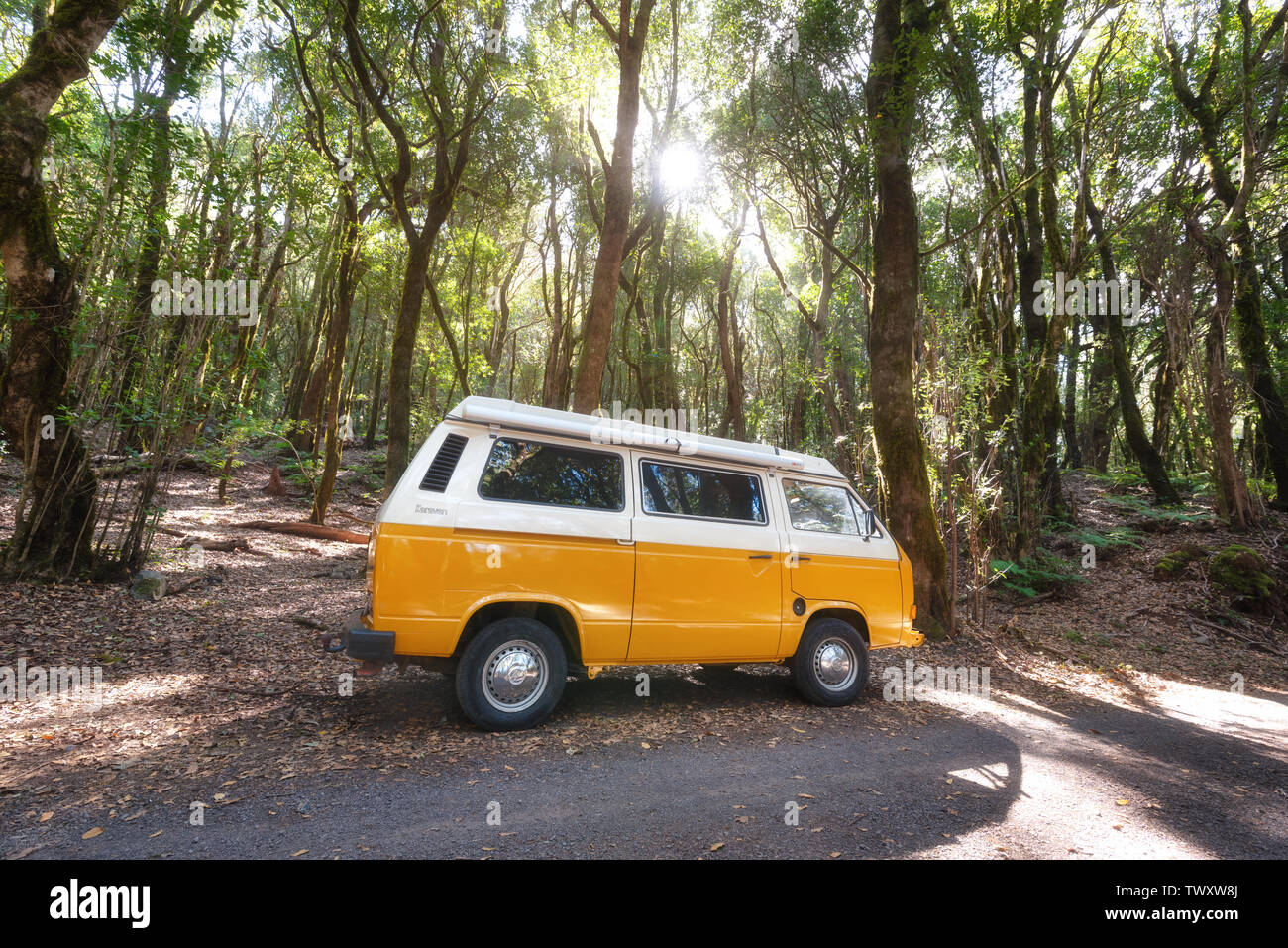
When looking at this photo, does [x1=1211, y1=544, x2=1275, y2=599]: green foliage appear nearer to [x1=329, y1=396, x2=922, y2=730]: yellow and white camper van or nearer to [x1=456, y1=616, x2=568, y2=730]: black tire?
[x1=329, y1=396, x2=922, y2=730]: yellow and white camper van

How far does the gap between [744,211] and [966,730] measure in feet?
60.4

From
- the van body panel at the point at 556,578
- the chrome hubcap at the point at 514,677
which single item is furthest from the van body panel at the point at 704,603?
the chrome hubcap at the point at 514,677

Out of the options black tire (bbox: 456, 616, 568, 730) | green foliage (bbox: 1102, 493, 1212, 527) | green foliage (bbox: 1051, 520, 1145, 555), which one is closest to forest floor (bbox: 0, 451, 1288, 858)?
black tire (bbox: 456, 616, 568, 730)

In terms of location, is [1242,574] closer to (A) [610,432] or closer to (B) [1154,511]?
(B) [1154,511]

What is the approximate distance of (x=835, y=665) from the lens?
5691mm

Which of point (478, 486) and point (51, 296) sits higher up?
point (51, 296)

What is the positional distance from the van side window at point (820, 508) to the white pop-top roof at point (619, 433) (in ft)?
0.55

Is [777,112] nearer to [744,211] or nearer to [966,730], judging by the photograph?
[744,211]

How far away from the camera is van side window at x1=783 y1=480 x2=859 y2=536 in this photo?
18.5 feet

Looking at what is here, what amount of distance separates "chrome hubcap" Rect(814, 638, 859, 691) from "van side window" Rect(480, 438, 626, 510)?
2469 mm

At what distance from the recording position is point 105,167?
6547 millimetres

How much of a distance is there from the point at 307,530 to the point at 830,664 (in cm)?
1121

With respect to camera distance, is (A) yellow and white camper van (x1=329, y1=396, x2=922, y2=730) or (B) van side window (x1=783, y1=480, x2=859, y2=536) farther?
(B) van side window (x1=783, y1=480, x2=859, y2=536)
